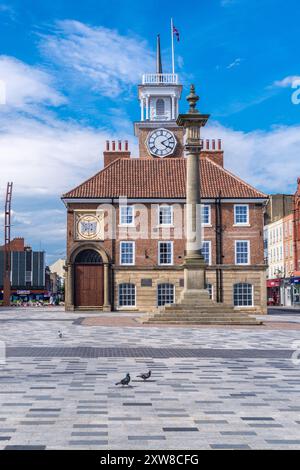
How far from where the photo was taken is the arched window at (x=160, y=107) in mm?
56688

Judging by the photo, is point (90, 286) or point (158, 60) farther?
point (158, 60)

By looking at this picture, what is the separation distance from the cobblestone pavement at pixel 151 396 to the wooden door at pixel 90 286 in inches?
992

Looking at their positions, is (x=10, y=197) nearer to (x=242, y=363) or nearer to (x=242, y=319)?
(x=242, y=319)

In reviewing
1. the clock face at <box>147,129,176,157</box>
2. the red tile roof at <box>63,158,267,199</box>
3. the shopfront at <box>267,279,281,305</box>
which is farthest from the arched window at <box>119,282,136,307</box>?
the shopfront at <box>267,279,281,305</box>

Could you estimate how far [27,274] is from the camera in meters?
95.9

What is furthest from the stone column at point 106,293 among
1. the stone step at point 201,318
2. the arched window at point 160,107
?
the arched window at point 160,107

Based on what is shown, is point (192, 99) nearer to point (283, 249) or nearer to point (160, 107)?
point (160, 107)

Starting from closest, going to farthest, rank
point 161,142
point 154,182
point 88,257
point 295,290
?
point 88,257 → point 154,182 → point 161,142 → point 295,290

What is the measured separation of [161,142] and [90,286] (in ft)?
55.9

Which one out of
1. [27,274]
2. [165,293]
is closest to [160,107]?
[165,293]

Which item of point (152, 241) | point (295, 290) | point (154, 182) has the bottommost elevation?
point (295, 290)

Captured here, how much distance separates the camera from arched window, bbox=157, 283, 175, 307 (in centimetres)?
4459

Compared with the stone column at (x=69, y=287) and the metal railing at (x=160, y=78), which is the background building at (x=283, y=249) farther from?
the stone column at (x=69, y=287)

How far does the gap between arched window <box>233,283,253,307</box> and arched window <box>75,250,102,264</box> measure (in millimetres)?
10816
